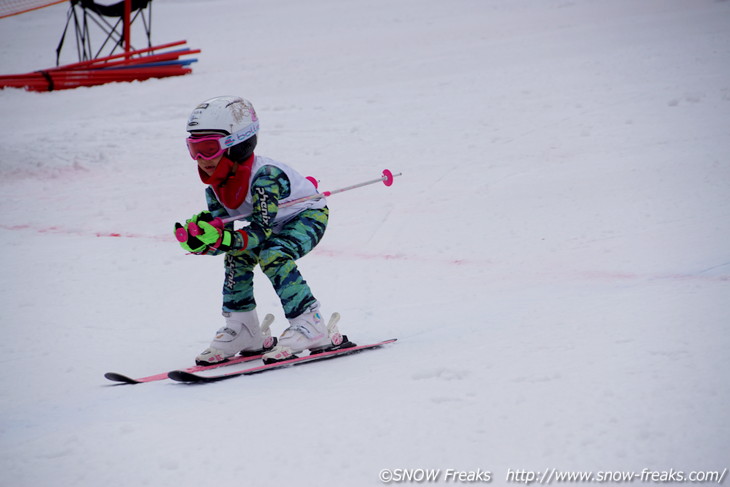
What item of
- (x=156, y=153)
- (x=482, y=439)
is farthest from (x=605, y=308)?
(x=156, y=153)

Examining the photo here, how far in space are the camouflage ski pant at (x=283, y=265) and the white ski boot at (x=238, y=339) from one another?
0.06 meters

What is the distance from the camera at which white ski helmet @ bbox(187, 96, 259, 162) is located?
3.62 metres

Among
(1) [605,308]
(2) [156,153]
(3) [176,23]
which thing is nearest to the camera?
(1) [605,308]

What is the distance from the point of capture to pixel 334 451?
253 cm

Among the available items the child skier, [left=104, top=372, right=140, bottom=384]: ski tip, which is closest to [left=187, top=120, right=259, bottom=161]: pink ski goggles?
the child skier

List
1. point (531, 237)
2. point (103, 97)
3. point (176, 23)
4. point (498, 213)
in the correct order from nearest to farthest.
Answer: point (531, 237)
point (498, 213)
point (103, 97)
point (176, 23)

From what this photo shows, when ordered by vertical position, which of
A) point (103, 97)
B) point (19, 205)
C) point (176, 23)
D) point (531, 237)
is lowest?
point (531, 237)

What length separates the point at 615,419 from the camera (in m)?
2.55

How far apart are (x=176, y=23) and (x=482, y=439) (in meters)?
25.3

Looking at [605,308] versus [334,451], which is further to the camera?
[605,308]

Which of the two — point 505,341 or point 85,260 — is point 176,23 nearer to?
point 85,260

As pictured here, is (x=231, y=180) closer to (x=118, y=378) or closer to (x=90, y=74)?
(x=118, y=378)

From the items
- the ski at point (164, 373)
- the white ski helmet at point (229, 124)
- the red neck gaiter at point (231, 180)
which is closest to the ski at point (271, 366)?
the ski at point (164, 373)

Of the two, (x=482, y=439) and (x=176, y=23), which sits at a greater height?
(x=176, y=23)
